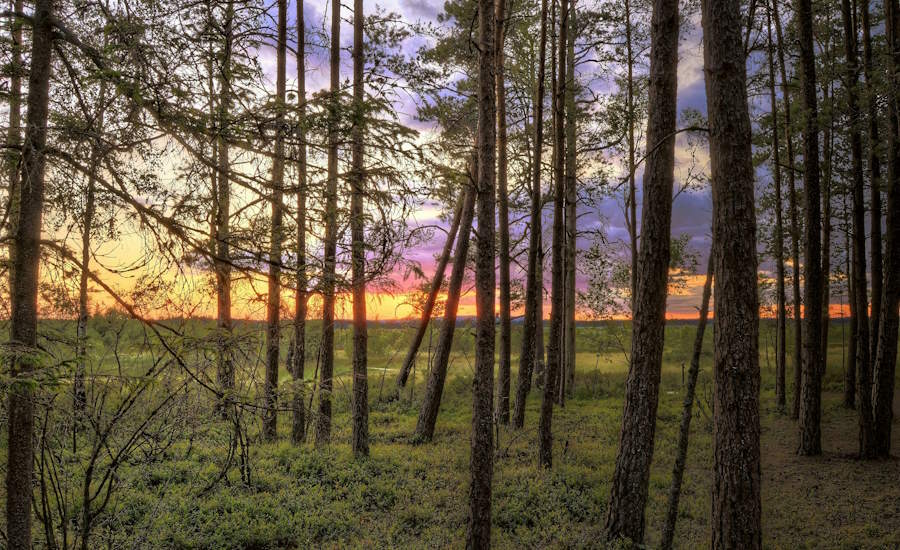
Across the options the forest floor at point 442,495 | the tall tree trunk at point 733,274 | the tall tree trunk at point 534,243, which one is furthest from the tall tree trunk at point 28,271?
the tall tree trunk at point 534,243

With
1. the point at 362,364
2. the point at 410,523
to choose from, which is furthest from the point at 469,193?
the point at 410,523

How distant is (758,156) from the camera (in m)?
16.6

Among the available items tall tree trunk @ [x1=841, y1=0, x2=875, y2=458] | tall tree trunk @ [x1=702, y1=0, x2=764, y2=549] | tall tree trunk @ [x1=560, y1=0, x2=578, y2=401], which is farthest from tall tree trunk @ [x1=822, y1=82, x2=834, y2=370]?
tall tree trunk @ [x1=702, y1=0, x2=764, y2=549]

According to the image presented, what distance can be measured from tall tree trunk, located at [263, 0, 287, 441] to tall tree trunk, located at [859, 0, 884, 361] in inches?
384

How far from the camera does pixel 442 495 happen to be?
29.0ft

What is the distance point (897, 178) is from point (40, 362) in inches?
536

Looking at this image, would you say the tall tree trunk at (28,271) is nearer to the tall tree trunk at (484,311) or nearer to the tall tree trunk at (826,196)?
the tall tree trunk at (484,311)

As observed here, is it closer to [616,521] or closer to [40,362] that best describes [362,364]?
[616,521]

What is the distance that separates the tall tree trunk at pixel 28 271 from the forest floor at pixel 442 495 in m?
0.87

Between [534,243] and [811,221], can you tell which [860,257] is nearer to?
[811,221]

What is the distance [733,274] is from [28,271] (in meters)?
6.95

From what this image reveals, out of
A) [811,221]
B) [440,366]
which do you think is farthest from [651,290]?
[440,366]

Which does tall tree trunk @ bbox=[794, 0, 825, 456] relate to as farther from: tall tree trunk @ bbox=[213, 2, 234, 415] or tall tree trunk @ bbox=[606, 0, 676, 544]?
tall tree trunk @ bbox=[213, 2, 234, 415]

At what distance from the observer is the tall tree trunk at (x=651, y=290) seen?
6.92 metres
